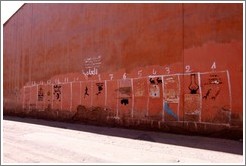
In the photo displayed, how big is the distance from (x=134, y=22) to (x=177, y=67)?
2987 millimetres

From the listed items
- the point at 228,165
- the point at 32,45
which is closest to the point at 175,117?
the point at 228,165

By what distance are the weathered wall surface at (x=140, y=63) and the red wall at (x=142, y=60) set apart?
0.10 ft

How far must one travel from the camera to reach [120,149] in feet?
30.0

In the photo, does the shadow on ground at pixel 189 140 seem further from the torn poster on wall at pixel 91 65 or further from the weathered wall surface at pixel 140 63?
the torn poster on wall at pixel 91 65

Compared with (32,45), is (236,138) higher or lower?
lower

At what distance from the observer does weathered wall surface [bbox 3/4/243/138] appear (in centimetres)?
1098

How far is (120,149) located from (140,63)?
204 inches

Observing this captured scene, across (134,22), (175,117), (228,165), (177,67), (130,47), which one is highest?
(134,22)

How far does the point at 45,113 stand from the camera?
19953 mm

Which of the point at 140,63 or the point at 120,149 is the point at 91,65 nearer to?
the point at 140,63

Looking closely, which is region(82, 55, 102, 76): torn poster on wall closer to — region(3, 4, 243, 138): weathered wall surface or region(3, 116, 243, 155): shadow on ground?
region(3, 4, 243, 138): weathered wall surface

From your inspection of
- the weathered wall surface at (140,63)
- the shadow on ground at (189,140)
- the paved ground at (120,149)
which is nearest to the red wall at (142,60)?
the weathered wall surface at (140,63)

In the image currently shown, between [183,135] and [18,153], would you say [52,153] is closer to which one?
[18,153]

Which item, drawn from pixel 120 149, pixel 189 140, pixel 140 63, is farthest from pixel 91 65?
pixel 120 149
